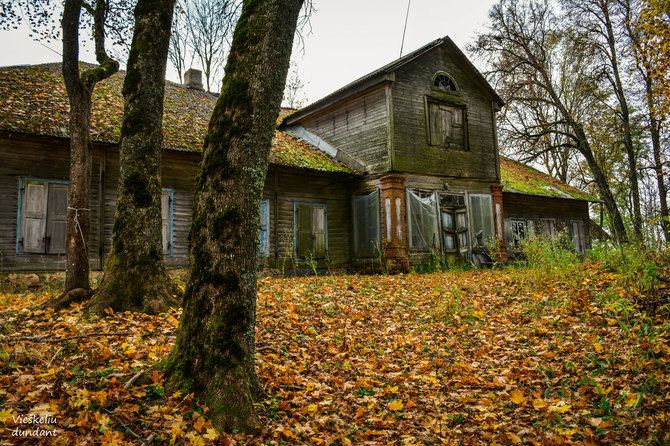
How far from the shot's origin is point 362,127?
1446 centimetres

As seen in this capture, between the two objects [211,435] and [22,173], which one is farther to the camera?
[22,173]

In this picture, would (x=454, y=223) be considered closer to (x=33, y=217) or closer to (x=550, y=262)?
(x=550, y=262)

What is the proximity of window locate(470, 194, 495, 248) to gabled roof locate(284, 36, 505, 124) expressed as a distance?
4.27 meters

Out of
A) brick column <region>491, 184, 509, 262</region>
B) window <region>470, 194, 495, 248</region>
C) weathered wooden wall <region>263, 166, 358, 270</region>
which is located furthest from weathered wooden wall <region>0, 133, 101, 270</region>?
brick column <region>491, 184, 509, 262</region>

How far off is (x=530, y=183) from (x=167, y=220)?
16.8m

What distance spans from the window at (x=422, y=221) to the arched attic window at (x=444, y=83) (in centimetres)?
412

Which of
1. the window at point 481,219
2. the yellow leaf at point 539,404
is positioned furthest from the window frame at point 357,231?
the yellow leaf at point 539,404

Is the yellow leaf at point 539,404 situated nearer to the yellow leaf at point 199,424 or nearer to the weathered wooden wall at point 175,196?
the yellow leaf at point 199,424

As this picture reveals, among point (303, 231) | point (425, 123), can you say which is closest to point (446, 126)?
point (425, 123)

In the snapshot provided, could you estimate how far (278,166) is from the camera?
1255cm

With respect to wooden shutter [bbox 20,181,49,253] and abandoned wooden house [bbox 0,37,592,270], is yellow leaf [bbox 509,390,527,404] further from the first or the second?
wooden shutter [bbox 20,181,49,253]

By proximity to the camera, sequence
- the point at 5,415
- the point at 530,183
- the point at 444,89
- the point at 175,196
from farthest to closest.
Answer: the point at 530,183 → the point at 444,89 → the point at 175,196 → the point at 5,415

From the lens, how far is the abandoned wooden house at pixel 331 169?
9797 millimetres

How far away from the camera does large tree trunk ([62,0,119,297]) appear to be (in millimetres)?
6176
